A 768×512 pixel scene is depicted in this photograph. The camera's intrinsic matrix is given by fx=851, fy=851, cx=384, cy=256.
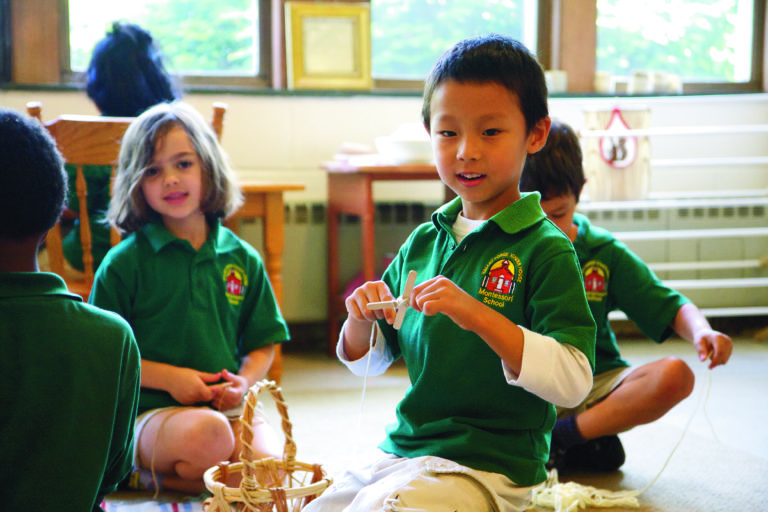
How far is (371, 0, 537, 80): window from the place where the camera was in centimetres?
342

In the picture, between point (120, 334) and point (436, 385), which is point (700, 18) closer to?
point (436, 385)

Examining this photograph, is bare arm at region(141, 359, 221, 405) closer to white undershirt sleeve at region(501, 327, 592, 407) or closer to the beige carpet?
the beige carpet

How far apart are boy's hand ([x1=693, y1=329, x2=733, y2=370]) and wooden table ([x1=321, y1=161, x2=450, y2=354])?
1315mm

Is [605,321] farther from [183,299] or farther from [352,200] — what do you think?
[352,200]

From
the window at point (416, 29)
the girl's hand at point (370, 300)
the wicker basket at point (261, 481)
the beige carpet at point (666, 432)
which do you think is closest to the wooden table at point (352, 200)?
the beige carpet at point (666, 432)

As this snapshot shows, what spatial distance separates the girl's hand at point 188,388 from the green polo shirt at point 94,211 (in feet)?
2.08

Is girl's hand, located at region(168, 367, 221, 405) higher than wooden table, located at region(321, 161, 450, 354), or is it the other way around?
wooden table, located at region(321, 161, 450, 354)

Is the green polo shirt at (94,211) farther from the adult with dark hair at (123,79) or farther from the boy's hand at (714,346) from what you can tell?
the boy's hand at (714,346)

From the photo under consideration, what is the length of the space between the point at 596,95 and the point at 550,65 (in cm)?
26

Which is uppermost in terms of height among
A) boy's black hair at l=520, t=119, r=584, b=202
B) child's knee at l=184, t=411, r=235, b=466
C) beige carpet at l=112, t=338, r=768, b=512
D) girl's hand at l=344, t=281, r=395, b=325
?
boy's black hair at l=520, t=119, r=584, b=202

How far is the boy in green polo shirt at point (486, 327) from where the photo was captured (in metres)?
1.05

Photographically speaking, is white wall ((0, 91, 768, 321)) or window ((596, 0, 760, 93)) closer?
white wall ((0, 91, 768, 321))

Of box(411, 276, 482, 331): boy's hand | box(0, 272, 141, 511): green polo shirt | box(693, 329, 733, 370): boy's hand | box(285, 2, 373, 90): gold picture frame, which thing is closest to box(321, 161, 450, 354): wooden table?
box(285, 2, 373, 90): gold picture frame

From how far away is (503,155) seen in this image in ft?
3.72
